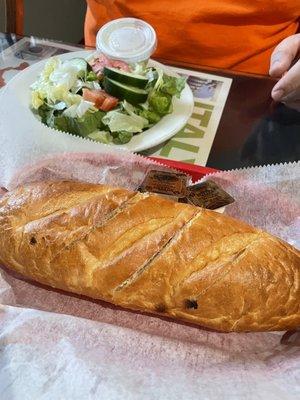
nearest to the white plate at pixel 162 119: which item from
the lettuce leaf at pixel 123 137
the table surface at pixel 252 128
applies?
the lettuce leaf at pixel 123 137

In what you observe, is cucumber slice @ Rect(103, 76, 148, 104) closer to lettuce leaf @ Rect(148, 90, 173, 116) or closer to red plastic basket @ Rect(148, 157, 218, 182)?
lettuce leaf @ Rect(148, 90, 173, 116)

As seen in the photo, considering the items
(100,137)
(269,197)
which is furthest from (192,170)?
(100,137)

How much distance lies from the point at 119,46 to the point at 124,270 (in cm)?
92

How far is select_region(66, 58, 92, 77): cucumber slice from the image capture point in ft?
5.71

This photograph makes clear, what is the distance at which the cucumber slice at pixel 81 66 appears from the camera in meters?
1.74

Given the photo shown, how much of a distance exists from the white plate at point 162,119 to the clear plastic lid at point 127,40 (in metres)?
0.11

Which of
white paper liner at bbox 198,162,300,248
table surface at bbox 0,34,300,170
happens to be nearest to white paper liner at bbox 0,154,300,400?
white paper liner at bbox 198,162,300,248

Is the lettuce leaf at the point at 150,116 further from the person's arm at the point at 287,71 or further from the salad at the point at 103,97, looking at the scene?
the person's arm at the point at 287,71

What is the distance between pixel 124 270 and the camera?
1.10 metres

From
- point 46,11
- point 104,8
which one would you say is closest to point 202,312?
point 104,8

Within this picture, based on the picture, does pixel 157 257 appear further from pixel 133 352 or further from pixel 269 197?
pixel 269 197

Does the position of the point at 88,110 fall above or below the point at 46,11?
above

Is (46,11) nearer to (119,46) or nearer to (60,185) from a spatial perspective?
(119,46)

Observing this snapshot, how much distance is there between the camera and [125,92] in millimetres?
1666
